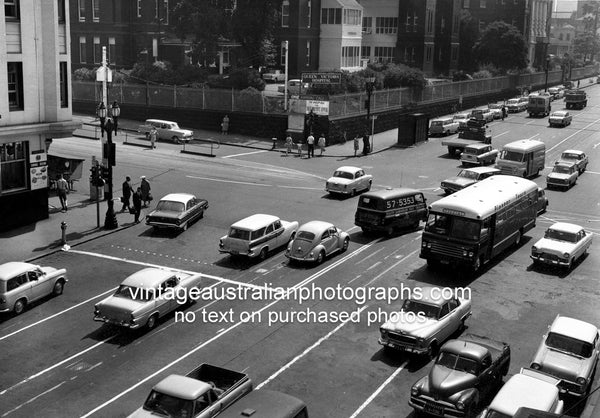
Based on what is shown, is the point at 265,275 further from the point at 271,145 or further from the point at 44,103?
the point at 271,145

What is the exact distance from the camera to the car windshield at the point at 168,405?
17094mm

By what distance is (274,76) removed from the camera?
Result: 86.6 meters

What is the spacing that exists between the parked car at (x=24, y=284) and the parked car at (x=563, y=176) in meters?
30.9

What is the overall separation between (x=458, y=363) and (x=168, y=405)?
24.2 ft

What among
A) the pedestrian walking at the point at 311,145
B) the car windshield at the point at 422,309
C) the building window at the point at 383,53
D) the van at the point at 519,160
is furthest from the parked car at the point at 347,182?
the building window at the point at 383,53

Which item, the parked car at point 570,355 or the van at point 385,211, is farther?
the van at point 385,211

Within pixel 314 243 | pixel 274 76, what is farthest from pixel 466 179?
pixel 274 76

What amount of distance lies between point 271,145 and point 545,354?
41933 mm

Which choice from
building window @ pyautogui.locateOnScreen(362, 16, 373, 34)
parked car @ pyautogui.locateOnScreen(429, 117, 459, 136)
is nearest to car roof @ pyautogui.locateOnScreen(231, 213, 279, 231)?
parked car @ pyautogui.locateOnScreen(429, 117, 459, 136)

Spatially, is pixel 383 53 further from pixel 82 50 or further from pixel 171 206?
pixel 171 206

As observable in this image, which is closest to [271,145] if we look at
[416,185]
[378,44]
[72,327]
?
[416,185]

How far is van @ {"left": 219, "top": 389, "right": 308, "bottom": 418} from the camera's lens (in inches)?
630

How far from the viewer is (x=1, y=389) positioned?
66.3 feet

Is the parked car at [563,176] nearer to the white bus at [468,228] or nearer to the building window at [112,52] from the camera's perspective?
the white bus at [468,228]
